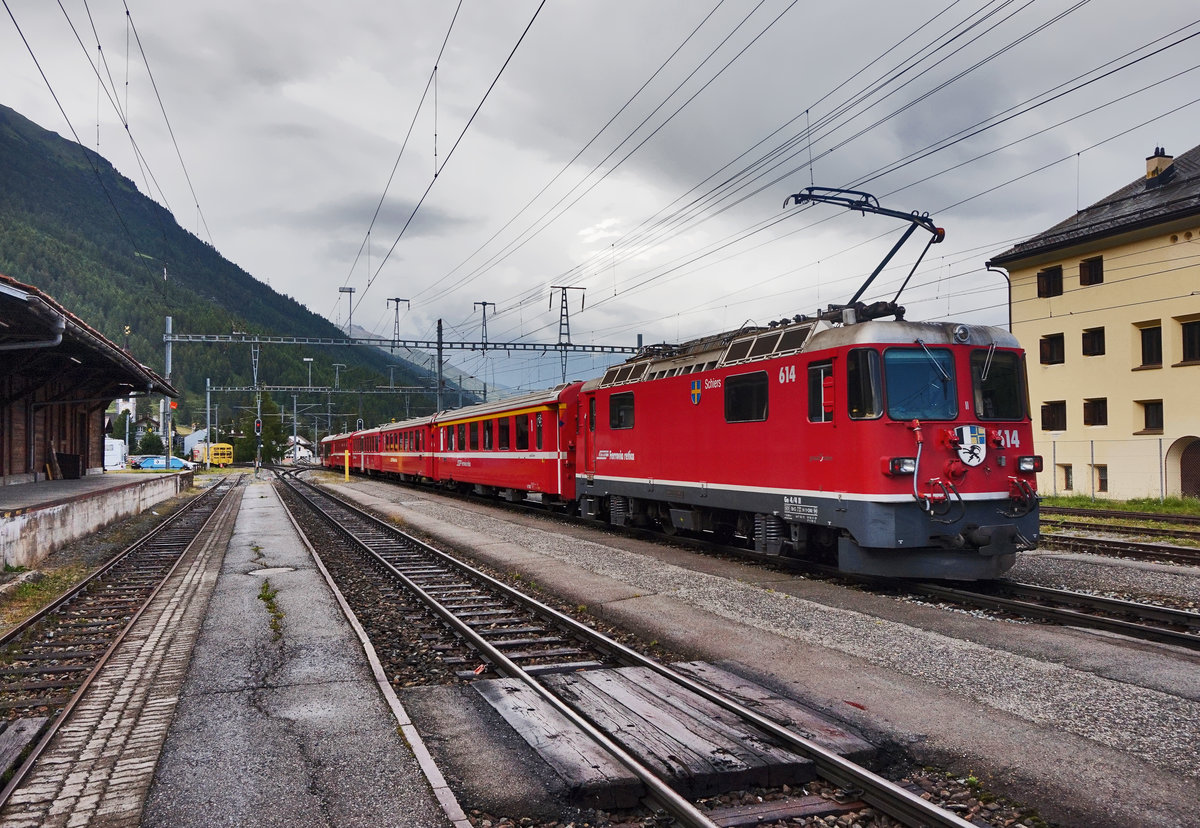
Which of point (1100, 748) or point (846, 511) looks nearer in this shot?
point (1100, 748)

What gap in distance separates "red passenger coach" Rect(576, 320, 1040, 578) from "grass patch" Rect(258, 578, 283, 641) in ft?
20.1

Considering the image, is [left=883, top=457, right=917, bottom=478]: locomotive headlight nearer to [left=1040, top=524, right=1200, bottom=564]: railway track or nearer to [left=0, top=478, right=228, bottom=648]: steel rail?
[left=1040, top=524, right=1200, bottom=564]: railway track

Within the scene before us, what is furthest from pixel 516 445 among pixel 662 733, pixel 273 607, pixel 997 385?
pixel 662 733

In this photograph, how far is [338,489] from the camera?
36.5 meters

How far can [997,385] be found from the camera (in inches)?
399

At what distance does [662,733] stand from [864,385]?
18.8ft

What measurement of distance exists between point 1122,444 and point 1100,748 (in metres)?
24.2

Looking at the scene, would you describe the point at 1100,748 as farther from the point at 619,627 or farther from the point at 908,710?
the point at 619,627

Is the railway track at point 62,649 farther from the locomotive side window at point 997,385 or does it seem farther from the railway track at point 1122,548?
the railway track at point 1122,548

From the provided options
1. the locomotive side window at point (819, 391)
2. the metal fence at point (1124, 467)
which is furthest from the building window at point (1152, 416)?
the locomotive side window at point (819, 391)

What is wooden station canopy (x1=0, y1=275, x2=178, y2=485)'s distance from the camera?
1219cm

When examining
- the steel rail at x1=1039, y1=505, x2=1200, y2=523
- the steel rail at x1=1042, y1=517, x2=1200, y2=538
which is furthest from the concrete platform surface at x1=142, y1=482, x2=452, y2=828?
the steel rail at x1=1039, y1=505, x2=1200, y2=523

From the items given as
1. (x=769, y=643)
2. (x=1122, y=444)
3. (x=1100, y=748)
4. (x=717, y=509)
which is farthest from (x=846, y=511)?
(x=1122, y=444)

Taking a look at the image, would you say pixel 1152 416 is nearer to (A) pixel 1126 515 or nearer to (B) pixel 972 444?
(A) pixel 1126 515
